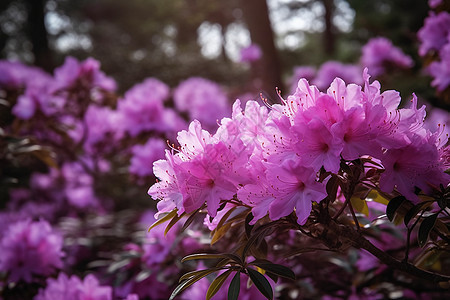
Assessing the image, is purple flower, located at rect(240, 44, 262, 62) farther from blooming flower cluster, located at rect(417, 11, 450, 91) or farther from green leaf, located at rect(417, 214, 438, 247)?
green leaf, located at rect(417, 214, 438, 247)

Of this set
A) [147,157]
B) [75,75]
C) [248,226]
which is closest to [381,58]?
[147,157]

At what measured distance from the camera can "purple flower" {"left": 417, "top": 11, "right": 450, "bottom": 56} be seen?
197 cm

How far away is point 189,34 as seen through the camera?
69.7ft

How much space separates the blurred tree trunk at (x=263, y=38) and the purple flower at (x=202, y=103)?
138 cm

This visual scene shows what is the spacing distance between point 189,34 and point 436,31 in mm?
19961

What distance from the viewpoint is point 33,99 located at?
270cm

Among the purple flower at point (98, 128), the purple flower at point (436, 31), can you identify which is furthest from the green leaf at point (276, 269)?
the purple flower at point (98, 128)

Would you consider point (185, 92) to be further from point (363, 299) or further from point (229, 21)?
point (229, 21)

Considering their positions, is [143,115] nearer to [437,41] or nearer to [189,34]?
[437,41]

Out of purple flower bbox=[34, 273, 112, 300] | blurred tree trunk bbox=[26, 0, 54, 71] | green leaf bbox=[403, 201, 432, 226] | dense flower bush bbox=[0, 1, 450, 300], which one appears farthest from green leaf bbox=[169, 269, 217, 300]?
blurred tree trunk bbox=[26, 0, 54, 71]

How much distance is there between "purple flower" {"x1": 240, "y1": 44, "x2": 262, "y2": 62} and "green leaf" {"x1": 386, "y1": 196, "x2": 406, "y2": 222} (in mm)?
4210

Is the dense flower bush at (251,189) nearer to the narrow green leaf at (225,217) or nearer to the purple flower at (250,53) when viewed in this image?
the narrow green leaf at (225,217)

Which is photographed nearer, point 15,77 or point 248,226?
point 248,226

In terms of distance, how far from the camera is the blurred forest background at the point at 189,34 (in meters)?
5.18
